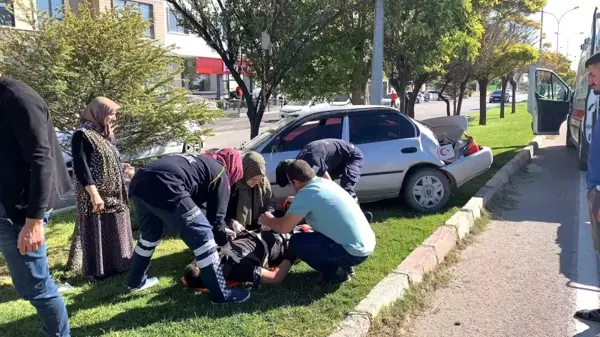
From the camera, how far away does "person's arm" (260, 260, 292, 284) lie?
14.6 feet

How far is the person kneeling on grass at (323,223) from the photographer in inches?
163

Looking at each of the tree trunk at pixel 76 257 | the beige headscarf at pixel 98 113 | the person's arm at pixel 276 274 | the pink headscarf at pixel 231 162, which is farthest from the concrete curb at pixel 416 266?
the tree trunk at pixel 76 257

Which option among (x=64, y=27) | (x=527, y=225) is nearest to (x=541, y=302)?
(x=527, y=225)

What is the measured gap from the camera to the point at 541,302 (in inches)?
173

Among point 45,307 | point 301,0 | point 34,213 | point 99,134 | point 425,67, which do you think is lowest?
point 45,307

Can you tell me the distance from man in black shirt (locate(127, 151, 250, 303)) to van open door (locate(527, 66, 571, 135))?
34.9 feet

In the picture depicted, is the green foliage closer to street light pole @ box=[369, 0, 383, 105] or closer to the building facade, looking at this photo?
street light pole @ box=[369, 0, 383, 105]

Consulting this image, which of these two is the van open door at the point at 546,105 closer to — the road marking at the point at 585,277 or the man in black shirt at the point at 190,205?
the road marking at the point at 585,277

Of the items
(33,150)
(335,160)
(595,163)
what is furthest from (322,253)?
(33,150)

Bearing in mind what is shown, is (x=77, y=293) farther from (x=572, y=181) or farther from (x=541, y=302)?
(x=572, y=181)

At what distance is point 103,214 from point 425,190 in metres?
4.11

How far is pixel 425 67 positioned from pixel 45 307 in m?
9.10

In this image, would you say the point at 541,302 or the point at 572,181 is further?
the point at 572,181

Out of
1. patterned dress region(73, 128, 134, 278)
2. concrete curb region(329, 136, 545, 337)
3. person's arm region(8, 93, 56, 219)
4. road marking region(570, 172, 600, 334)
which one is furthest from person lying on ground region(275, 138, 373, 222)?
person's arm region(8, 93, 56, 219)
